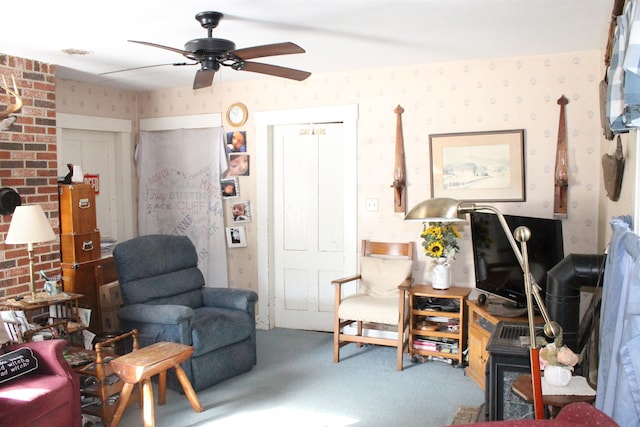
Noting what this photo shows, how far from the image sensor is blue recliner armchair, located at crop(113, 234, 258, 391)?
3.65 metres

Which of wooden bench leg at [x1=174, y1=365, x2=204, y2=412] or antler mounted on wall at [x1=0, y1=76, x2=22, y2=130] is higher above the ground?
antler mounted on wall at [x1=0, y1=76, x2=22, y2=130]

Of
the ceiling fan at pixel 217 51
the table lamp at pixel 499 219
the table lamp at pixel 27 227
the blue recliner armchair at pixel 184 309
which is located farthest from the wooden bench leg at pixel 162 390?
the table lamp at pixel 499 219

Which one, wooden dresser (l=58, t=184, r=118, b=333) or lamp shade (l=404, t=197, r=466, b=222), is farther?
wooden dresser (l=58, t=184, r=118, b=333)

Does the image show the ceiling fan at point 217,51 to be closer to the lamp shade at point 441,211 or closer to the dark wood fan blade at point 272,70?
the dark wood fan blade at point 272,70

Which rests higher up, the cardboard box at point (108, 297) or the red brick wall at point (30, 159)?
the red brick wall at point (30, 159)

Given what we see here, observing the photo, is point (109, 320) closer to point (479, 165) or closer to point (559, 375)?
point (479, 165)

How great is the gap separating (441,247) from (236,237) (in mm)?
1995

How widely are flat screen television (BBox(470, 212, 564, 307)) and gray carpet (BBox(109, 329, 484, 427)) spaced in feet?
2.36

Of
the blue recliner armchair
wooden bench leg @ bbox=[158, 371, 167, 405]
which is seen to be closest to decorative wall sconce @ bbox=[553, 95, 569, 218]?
the blue recliner armchair

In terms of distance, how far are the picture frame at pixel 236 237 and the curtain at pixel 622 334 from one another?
356 cm

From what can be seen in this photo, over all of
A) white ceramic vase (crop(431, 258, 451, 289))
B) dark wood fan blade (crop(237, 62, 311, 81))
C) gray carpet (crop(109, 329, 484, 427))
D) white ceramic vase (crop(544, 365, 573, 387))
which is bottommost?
gray carpet (crop(109, 329, 484, 427))

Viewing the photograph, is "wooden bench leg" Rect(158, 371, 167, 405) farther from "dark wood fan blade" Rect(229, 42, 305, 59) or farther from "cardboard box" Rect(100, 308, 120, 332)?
"dark wood fan blade" Rect(229, 42, 305, 59)

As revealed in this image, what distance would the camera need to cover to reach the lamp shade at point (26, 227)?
3477 millimetres

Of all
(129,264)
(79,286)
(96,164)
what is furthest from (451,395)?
(96,164)
